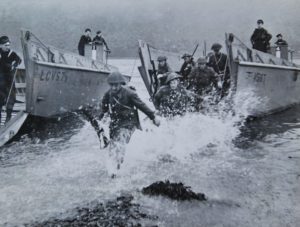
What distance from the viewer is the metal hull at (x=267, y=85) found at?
859 centimetres

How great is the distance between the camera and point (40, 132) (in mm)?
8805

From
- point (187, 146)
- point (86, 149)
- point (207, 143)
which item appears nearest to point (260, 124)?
point (207, 143)

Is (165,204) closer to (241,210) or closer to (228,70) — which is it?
(241,210)

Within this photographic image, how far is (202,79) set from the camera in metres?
7.96

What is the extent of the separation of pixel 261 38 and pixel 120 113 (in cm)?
678

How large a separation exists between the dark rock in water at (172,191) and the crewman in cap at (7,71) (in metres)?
4.40

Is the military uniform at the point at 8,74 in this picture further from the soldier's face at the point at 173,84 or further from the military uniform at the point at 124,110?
the soldier's face at the point at 173,84

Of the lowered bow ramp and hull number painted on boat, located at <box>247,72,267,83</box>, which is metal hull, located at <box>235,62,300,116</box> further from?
the lowered bow ramp

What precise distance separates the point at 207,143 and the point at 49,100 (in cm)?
421

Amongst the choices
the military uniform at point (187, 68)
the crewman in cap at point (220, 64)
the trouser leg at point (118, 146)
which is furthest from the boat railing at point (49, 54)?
the trouser leg at point (118, 146)

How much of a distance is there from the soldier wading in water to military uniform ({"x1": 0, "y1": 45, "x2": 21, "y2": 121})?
3.30 meters

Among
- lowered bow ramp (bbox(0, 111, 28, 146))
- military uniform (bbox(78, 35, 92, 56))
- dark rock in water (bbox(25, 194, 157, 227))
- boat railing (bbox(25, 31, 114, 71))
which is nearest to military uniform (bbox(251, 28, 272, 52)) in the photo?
boat railing (bbox(25, 31, 114, 71))

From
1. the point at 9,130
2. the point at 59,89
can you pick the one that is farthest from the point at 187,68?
the point at 9,130

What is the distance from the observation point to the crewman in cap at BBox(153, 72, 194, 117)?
6.58 meters
